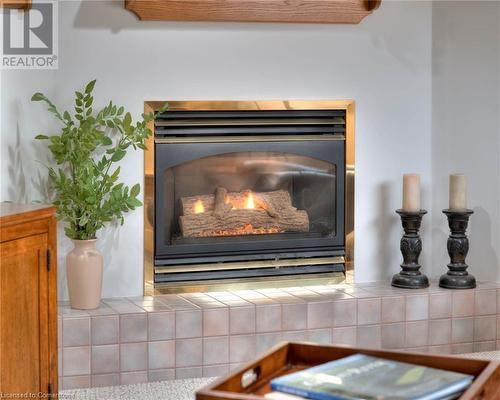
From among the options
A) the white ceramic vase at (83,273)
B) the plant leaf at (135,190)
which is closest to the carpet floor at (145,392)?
the white ceramic vase at (83,273)

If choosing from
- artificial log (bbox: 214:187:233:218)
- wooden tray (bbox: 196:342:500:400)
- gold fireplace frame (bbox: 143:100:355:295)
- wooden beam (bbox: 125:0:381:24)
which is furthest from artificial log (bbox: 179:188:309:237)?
wooden tray (bbox: 196:342:500:400)

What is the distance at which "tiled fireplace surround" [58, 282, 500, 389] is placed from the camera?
3.53 meters

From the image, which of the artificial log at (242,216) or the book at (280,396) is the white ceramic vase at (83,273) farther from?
the book at (280,396)

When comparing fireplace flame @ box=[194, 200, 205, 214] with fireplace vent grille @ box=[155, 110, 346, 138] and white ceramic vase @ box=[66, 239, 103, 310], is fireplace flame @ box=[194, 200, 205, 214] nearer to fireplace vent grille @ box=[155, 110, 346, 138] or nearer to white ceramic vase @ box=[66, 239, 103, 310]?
fireplace vent grille @ box=[155, 110, 346, 138]

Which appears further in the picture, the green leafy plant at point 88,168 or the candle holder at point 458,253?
the candle holder at point 458,253

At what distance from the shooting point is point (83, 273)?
361 centimetres

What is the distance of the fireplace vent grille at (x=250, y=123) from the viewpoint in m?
3.92

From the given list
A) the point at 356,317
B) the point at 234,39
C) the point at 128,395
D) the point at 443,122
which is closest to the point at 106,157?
the point at 234,39

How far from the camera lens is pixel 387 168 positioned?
4.24 meters

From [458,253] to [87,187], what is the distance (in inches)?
64.9

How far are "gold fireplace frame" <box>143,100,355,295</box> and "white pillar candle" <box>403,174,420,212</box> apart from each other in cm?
26

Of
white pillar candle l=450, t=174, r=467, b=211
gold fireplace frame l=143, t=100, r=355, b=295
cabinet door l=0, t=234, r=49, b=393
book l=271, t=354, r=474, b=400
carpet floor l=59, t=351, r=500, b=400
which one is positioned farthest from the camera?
white pillar candle l=450, t=174, r=467, b=211

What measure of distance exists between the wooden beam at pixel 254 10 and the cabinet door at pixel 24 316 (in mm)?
1320

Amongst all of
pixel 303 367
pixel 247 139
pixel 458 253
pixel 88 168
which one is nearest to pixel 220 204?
pixel 247 139
